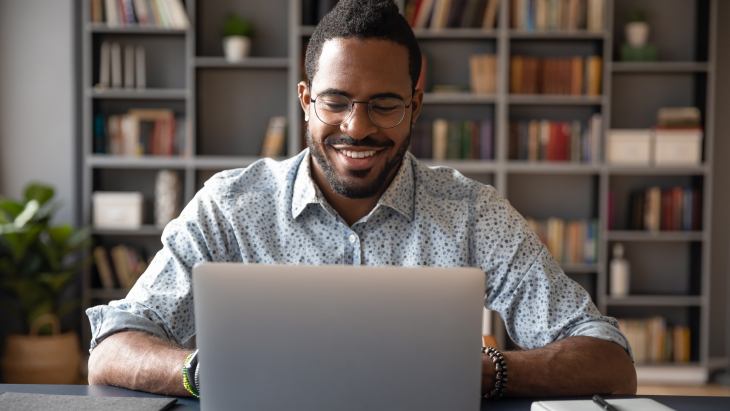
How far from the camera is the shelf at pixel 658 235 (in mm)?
3441

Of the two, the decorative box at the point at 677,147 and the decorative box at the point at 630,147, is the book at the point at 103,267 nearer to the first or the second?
the decorative box at the point at 630,147

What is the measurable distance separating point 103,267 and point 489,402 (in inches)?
120

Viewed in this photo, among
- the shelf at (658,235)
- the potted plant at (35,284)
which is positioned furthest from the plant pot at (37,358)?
the shelf at (658,235)

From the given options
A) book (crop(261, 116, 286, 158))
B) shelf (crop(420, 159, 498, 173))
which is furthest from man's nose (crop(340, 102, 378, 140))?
book (crop(261, 116, 286, 158))

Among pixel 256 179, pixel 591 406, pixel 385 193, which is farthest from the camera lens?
pixel 256 179

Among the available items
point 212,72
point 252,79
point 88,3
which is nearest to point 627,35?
point 252,79

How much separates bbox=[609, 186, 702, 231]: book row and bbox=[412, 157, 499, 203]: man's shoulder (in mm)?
2358

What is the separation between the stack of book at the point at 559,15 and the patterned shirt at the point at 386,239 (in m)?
2.30

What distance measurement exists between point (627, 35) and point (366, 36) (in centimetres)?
276

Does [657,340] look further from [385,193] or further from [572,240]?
[385,193]

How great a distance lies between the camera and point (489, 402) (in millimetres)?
948

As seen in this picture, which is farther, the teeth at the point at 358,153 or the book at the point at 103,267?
the book at the point at 103,267

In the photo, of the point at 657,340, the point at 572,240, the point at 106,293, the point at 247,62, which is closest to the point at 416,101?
the point at 247,62

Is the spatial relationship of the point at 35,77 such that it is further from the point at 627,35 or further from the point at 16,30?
the point at 627,35
